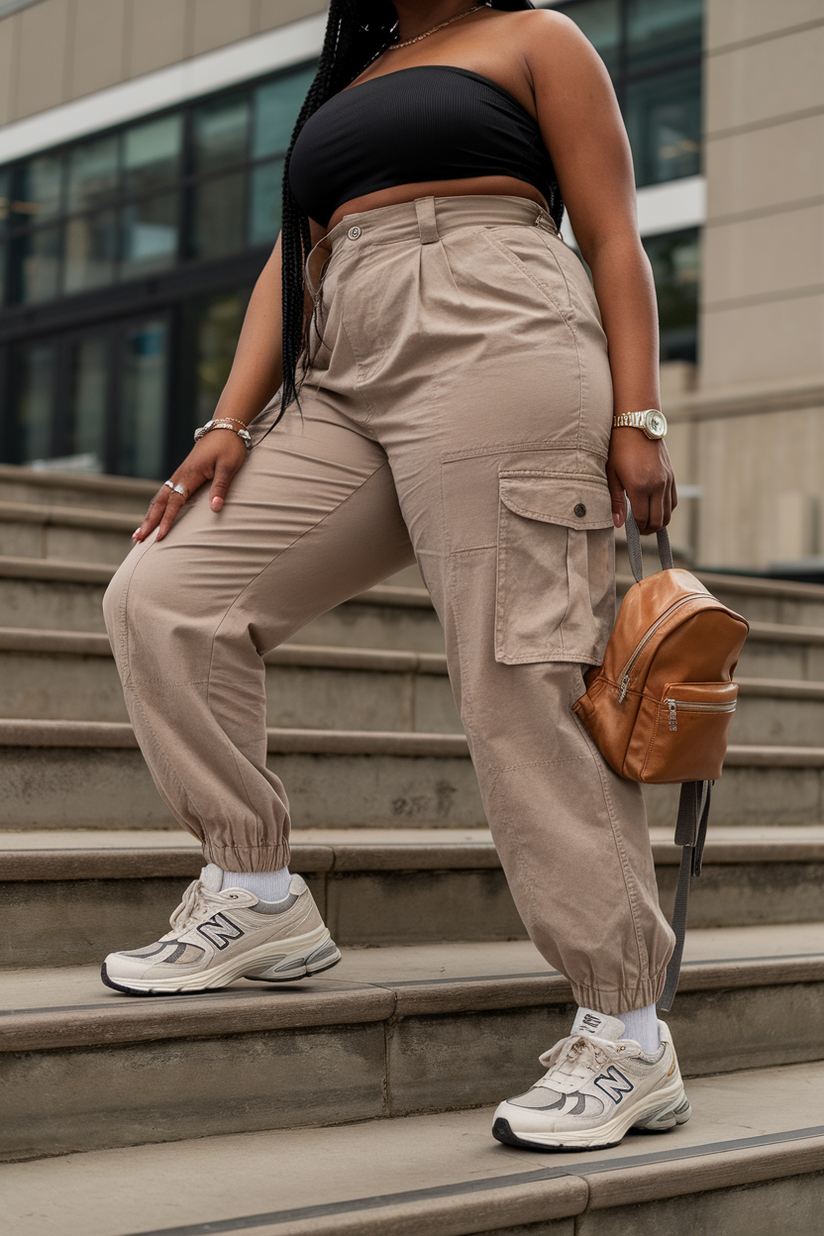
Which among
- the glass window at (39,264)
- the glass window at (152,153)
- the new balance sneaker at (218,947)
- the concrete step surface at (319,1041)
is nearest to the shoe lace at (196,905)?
the new balance sneaker at (218,947)

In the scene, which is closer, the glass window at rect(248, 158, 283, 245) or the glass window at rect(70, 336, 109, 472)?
the glass window at rect(248, 158, 283, 245)

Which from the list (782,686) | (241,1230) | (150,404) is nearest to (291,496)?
(241,1230)

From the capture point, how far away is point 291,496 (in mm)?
1983

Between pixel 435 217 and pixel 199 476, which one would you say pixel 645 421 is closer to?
pixel 435 217

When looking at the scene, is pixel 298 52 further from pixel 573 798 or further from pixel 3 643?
pixel 573 798

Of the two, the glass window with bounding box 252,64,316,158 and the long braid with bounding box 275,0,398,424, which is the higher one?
the glass window with bounding box 252,64,316,158

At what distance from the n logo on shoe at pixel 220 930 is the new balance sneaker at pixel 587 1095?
492 millimetres

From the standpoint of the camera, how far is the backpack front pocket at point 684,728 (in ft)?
5.85

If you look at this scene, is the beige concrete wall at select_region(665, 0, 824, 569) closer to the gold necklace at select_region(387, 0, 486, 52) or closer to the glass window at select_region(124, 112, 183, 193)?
the glass window at select_region(124, 112, 183, 193)

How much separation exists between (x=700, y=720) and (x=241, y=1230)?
89cm

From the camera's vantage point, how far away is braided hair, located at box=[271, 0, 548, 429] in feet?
7.06

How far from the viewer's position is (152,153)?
1345 cm

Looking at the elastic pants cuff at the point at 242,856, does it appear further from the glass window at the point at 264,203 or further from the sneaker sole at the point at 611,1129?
the glass window at the point at 264,203

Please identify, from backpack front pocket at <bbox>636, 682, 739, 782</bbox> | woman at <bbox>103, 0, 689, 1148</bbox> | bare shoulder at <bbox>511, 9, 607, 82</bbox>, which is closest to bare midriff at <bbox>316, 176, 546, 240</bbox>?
woman at <bbox>103, 0, 689, 1148</bbox>
